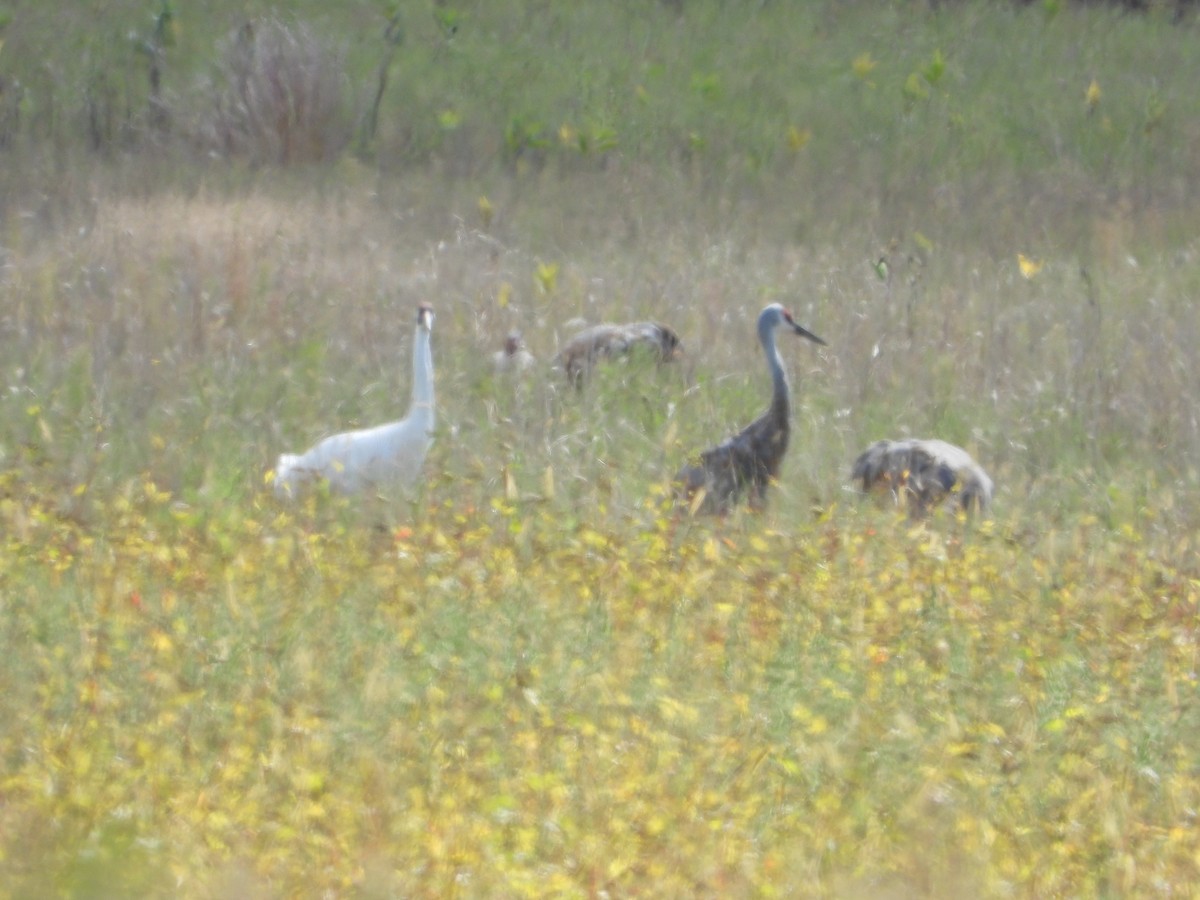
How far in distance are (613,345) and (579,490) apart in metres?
2.38

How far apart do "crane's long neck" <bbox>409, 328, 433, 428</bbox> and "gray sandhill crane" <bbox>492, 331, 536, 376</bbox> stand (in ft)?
6.15

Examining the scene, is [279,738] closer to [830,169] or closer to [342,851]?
[342,851]

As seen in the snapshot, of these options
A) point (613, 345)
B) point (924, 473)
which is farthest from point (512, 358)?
point (924, 473)

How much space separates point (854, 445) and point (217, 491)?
2.98m

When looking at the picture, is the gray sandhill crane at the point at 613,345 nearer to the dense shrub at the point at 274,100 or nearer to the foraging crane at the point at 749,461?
the foraging crane at the point at 749,461

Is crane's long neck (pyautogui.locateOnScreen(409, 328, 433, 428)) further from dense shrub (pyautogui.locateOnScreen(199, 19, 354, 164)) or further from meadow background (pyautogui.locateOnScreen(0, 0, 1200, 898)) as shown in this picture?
dense shrub (pyautogui.locateOnScreen(199, 19, 354, 164))

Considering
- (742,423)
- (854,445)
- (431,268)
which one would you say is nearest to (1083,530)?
(854,445)

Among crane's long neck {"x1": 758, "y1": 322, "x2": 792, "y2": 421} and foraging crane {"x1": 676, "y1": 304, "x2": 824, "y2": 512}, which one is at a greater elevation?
crane's long neck {"x1": 758, "y1": 322, "x2": 792, "y2": 421}

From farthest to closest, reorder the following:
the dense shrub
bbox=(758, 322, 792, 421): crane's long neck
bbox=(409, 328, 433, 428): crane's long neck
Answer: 1. the dense shrub
2. bbox=(758, 322, 792, 421): crane's long neck
3. bbox=(409, 328, 433, 428): crane's long neck

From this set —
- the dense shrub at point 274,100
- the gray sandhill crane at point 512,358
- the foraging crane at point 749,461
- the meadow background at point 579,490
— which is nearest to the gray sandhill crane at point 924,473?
the meadow background at point 579,490

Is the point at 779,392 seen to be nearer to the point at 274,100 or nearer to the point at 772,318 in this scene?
the point at 772,318

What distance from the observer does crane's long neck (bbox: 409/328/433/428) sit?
7270 mm

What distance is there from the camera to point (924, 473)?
24.6 ft

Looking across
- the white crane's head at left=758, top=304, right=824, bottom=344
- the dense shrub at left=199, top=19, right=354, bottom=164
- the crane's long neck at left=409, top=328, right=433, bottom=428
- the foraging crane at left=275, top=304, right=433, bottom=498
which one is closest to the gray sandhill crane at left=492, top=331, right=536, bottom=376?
the white crane's head at left=758, top=304, right=824, bottom=344
